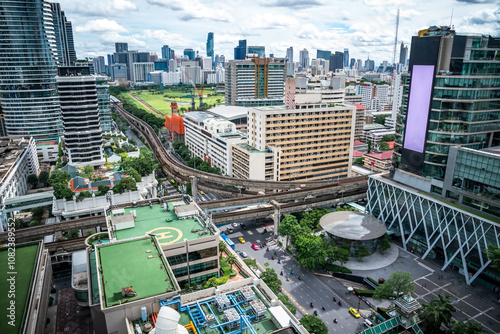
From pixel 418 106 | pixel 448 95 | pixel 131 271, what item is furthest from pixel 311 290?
pixel 448 95

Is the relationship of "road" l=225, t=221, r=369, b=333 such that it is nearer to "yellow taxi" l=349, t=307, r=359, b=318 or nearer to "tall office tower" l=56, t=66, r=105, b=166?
"yellow taxi" l=349, t=307, r=359, b=318

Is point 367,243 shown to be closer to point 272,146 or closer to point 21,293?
point 272,146

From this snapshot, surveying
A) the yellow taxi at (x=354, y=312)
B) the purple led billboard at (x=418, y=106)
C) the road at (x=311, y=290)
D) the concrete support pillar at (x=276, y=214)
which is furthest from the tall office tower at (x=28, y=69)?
the yellow taxi at (x=354, y=312)

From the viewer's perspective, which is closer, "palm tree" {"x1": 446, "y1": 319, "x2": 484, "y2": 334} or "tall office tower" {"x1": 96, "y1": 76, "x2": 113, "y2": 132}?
"palm tree" {"x1": 446, "y1": 319, "x2": 484, "y2": 334}

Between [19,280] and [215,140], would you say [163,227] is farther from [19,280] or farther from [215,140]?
[215,140]

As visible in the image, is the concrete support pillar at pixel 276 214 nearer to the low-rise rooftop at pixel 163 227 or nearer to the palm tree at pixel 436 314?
the low-rise rooftop at pixel 163 227

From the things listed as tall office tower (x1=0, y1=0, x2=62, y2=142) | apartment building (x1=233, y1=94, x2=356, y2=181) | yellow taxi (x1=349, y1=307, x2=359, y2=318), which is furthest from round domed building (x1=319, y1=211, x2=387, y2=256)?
tall office tower (x1=0, y1=0, x2=62, y2=142)
